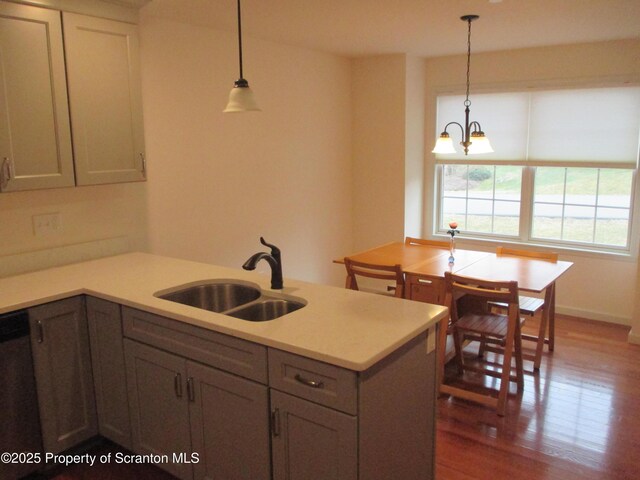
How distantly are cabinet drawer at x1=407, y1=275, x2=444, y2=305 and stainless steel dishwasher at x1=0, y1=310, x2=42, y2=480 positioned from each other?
229 cm

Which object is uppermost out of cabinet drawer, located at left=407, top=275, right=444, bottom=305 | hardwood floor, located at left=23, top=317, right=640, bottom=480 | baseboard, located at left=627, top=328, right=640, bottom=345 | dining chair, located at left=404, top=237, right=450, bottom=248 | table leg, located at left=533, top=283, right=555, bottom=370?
dining chair, located at left=404, top=237, right=450, bottom=248

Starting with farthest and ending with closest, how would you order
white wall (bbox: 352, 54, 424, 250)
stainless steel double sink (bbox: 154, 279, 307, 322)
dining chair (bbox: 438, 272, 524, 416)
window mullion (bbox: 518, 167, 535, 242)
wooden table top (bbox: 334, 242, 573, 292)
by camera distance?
white wall (bbox: 352, 54, 424, 250) → window mullion (bbox: 518, 167, 535, 242) → wooden table top (bbox: 334, 242, 573, 292) → dining chair (bbox: 438, 272, 524, 416) → stainless steel double sink (bbox: 154, 279, 307, 322)

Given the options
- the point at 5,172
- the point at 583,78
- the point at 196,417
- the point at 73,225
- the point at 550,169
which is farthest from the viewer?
the point at 550,169

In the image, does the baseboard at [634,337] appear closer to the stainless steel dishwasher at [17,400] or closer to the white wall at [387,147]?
the white wall at [387,147]

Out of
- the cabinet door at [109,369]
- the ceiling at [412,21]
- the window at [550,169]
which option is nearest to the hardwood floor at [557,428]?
the window at [550,169]

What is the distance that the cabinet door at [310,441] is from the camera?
72.3 inches

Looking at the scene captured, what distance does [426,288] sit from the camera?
3578mm

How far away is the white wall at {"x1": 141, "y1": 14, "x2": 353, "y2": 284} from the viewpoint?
12.1ft

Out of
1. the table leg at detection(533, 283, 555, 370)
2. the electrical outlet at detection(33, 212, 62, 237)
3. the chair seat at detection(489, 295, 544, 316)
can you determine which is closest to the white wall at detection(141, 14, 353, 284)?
the electrical outlet at detection(33, 212, 62, 237)

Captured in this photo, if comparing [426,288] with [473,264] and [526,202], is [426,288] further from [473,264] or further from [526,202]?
[526,202]

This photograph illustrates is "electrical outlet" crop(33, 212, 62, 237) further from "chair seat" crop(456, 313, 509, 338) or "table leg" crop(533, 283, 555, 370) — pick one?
"table leg" crop(533, 283, 555, 370)

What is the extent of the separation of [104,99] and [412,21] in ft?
7.09

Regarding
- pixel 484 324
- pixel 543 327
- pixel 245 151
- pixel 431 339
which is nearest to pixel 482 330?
pixel 484 324

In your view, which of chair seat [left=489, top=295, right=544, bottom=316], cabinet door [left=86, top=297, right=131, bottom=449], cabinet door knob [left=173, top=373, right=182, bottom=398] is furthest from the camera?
chair seat [left=489, top=295, right=544, bottom=316]
